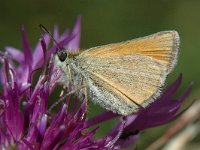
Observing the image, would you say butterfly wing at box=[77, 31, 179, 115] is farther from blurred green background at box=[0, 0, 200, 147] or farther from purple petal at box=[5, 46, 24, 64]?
blurred green background at box=[0, 0, 200, 147]

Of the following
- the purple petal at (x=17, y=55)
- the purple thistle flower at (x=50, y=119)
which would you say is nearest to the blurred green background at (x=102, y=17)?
the purple petal at (x=17, y=55)

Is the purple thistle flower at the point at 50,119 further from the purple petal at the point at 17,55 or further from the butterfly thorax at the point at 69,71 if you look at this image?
the purple petal at the point at 17,55

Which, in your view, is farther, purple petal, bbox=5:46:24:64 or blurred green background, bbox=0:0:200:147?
blurred green background, bbox=0:0:200:147

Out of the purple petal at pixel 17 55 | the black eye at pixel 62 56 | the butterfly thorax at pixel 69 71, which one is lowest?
the butterfly thorax at pixel 69 71

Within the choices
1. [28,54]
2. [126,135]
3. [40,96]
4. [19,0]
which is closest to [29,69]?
[28,54]

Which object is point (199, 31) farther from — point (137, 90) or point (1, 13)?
point (137, 90)

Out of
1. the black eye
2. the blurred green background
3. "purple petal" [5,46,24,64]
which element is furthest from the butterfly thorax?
the blurred green background

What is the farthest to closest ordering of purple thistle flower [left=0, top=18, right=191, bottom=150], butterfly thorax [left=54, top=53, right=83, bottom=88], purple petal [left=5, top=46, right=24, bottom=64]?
purple petal [left=5, top=46, right=24, bottom=64] → butterfly thorax [left=54, top=53, right=83, bottom=88] → purple thistle flower [left=0, top=18, right=191, bottom=150]

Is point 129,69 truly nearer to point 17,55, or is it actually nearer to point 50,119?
point 50,119
